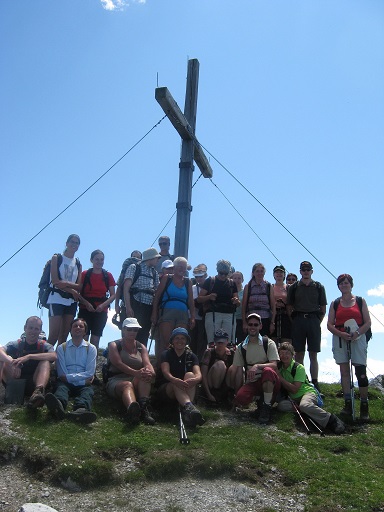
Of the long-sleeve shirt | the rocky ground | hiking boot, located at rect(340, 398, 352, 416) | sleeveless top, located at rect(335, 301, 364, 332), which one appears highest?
sleeveless top, located at rect(335, 301, 364, 332)

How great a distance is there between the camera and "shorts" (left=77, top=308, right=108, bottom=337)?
10.9 meters

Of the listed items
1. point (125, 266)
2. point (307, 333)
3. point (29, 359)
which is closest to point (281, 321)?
point (307, 333)

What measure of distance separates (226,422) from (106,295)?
3478mm

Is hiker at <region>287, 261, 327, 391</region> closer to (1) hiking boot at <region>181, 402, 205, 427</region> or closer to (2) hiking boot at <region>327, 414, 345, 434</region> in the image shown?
(2) hiking boot at <region>327, 414, 345, 434</region>

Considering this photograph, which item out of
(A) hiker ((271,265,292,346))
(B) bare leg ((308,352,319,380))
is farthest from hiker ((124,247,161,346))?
(B) bare leg ((308,352,319,380))

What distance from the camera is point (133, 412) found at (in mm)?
8859

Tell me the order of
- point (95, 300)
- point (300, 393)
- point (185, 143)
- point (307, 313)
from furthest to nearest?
point (185, 143) → point (307, 313) → point (95, 300) → point (300, 393)

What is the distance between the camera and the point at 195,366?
973cm

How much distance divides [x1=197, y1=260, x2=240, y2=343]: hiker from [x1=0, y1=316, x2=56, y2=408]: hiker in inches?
130

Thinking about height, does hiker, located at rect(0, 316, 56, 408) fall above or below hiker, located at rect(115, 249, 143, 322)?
below

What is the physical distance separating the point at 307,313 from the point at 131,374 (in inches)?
153

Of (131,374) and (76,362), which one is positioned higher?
(76,362)

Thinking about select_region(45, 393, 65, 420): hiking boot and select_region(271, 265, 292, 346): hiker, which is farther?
select_region(271, 265, 292, 346): hiker

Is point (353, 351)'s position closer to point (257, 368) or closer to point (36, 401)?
point (257, 368)
